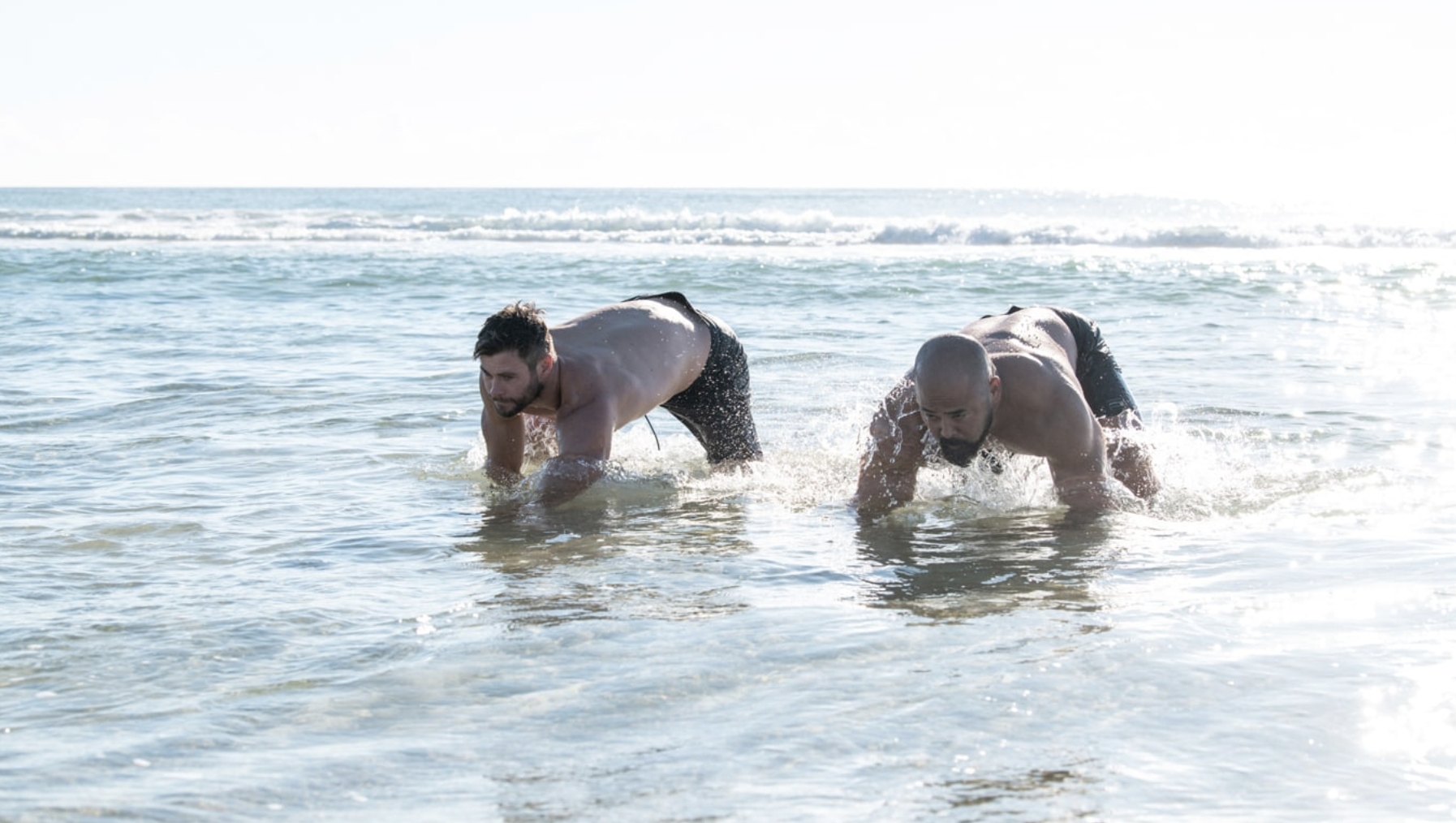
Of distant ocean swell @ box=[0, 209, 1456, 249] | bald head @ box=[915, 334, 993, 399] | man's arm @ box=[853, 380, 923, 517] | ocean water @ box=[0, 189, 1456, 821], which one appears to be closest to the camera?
ocean water @ box=[0, 189, 1456, 821]

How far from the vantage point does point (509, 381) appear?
556cm

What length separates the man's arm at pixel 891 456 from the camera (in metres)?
5.44

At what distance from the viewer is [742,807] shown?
289cm

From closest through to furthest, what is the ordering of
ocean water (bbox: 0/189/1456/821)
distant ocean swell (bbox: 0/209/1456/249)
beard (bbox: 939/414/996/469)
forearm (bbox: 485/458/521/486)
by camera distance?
ocean water (bbox: 0/189/1456/821), beard (bbox: 939/414/996/469), forearm (bbox: 485/458/521/486), distant ocean swell (bbox: 0/209/1456/249)

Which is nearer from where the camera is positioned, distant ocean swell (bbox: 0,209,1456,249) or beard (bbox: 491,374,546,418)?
beard (bbox: 491,374,546,418)

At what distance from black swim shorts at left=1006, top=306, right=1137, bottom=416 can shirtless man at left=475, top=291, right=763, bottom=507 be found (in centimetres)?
144

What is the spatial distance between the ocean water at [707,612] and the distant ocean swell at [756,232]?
65.2ft

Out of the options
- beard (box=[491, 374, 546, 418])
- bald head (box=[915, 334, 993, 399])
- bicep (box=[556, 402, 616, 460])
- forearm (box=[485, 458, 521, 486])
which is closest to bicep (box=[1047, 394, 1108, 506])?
bald head (box=[915, 334, 993, 399])

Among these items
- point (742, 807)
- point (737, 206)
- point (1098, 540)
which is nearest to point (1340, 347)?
point (1098, 540)

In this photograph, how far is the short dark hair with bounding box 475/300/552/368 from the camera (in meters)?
5.48

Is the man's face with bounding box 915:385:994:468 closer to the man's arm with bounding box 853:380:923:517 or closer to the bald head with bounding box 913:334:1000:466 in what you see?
the bald head with bounding box 913:334:1000:466

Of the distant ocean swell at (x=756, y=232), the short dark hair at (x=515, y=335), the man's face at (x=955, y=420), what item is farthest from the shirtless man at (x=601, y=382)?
the distant ocean swell at (x=756, y=232)

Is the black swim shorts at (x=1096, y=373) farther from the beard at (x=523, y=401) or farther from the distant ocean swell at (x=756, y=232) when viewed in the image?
the distant ocean swell at (x=756, y=232)

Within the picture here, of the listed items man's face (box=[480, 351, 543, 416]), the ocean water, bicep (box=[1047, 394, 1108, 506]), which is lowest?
the ocean water
